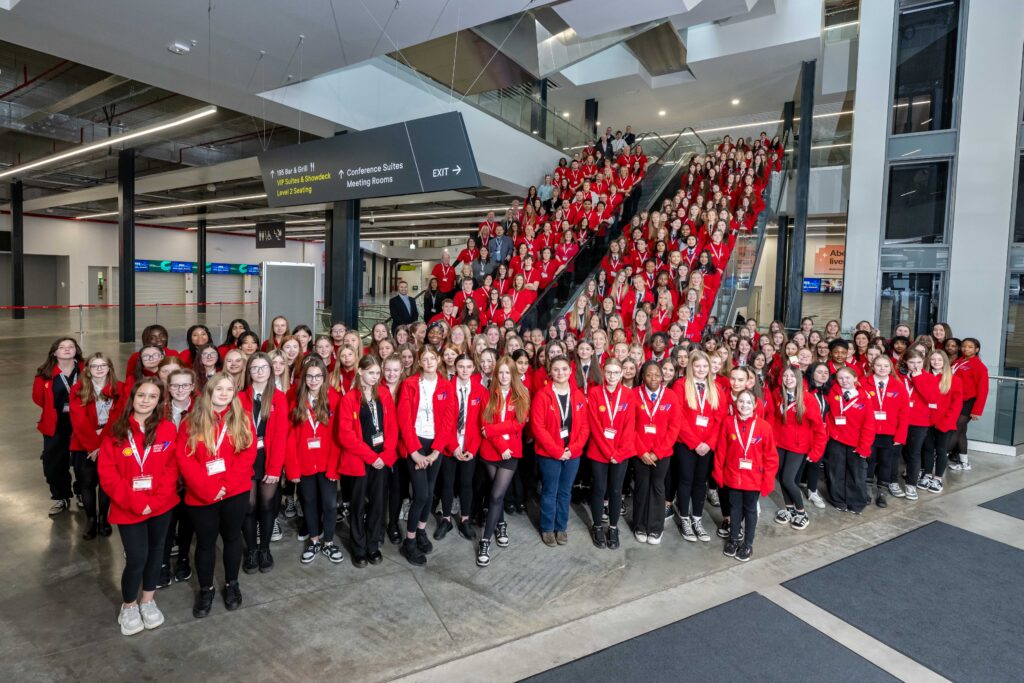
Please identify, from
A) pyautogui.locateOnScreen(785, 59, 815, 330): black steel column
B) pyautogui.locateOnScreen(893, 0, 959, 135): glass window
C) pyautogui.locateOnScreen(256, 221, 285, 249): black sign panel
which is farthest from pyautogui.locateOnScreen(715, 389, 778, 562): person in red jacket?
pyautogui.locateOnScreen(256, 221, 285, 249): black sign panel

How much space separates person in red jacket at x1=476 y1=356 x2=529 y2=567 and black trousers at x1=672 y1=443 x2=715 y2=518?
1.49 m

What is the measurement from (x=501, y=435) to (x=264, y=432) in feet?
5.88

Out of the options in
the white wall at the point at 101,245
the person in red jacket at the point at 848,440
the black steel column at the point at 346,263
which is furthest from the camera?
the white wall at the point at 101,245

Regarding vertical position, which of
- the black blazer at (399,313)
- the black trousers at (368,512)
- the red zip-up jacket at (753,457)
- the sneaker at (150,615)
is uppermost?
the black blazer at (399,313)

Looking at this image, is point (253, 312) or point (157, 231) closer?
point (253, 312)

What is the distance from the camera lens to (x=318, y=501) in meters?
4.51

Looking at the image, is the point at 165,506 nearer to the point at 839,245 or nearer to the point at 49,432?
the point at 49,432

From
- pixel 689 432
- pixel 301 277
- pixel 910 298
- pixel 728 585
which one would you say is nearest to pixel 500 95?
pixel 301 277

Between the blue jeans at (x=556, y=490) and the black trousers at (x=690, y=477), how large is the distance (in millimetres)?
985

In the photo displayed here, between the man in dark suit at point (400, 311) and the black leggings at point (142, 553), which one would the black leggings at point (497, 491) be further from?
the man in dark suit at point (400, 311)

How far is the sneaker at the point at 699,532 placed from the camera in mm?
5012

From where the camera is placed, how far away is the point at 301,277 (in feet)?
37.0

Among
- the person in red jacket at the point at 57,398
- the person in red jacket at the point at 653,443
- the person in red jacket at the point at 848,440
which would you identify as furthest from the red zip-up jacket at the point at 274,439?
the person in red jacket at the point at 848,440

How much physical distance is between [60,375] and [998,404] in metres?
11.4
